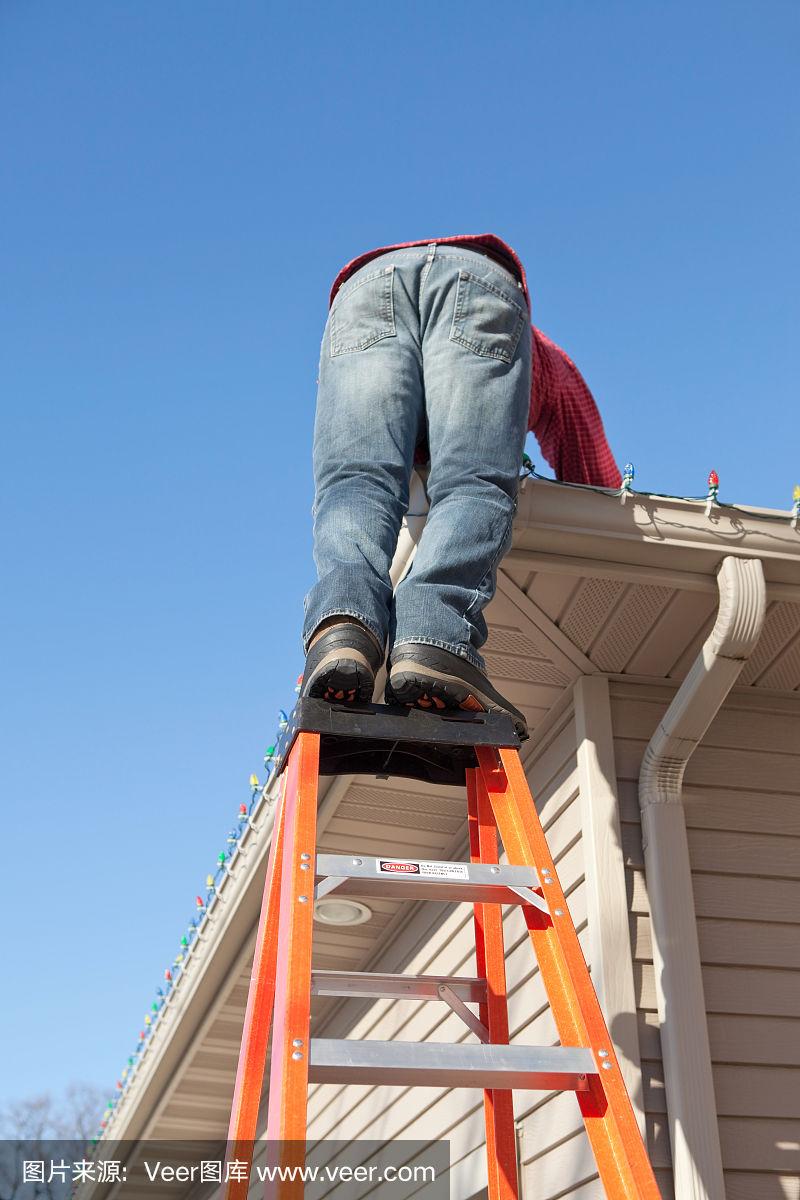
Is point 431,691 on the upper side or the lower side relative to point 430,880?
upper

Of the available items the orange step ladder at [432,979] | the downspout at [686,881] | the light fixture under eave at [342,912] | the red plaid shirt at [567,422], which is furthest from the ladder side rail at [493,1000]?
the light fixture under eave at [342,912]

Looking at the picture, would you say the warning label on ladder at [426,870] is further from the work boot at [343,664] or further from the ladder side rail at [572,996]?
the work boot at [343,664]

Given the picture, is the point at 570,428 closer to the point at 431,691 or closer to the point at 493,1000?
the point at 431,691

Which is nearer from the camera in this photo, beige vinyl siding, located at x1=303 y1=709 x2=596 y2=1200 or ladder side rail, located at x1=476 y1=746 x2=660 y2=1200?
ladder side rail, located at x1=476 y1=746 x2=660 y2=1200

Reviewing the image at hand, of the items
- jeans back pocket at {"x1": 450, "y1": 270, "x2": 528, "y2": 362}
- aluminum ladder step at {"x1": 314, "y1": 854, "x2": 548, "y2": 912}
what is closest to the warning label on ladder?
aluminum ladder step at {"x1": 314, "y1": 854, "x2": 548, "y2": 912}

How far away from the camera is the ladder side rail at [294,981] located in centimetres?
129

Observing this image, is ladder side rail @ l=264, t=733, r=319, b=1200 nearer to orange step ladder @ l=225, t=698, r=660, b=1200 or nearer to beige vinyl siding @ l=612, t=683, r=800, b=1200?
orange step ladder @ l=225, t=698, r=660, b=1200

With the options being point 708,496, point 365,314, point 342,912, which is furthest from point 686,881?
point 342,912

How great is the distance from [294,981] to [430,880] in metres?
0.28

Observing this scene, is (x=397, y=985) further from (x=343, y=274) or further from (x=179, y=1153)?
(x=179, y=1153)

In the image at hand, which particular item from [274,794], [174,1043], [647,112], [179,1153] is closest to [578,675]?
[274,794]

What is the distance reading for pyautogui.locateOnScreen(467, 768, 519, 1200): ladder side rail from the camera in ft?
5.84

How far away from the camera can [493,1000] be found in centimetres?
191

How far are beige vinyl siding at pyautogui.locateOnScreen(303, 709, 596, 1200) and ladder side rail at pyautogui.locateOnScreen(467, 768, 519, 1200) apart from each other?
1.02 meters
